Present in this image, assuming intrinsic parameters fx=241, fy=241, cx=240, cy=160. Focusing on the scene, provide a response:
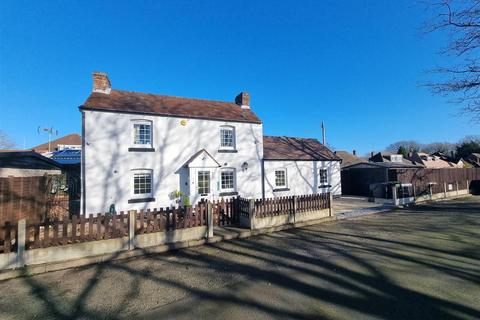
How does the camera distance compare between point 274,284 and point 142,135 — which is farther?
point 142,135

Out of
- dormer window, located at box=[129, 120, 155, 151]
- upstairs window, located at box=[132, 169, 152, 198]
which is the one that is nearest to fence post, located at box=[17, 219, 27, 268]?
upstairs window, located at box=[132, 169, 152, 198]

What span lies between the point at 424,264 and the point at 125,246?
8009 mm

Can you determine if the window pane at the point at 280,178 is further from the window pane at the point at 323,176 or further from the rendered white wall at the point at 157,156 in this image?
the window pane at the point at 323,176

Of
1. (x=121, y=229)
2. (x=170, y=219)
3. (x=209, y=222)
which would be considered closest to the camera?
(x=121, y=229)

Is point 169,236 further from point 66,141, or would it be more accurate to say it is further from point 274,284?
point 66,141

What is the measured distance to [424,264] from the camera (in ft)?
19.4

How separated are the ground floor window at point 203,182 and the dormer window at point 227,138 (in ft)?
7.85

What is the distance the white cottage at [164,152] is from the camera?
518 inches

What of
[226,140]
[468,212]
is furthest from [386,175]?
[226,140]

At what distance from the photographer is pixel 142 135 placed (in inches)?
575

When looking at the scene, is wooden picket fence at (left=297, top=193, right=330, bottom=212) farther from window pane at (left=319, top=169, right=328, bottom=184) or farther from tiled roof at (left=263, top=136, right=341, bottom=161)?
window pane at (left=319, top=169, right=328, bottom=184)

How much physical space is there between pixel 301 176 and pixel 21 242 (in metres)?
17.9

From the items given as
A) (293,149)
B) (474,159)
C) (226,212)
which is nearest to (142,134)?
(226,212)

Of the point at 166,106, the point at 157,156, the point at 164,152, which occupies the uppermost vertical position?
the point at 166,106
